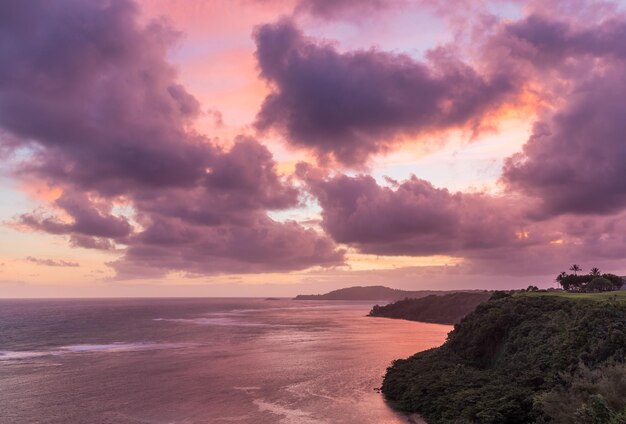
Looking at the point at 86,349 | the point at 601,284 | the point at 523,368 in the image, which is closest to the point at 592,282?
the point at 601,284

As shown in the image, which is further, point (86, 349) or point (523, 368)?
point (86, 349)

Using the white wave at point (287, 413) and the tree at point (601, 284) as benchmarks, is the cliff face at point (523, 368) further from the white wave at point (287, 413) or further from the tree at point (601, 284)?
the tree at point (601, 284)

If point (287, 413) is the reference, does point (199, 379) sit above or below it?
below

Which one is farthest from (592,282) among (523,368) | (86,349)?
(86,349)

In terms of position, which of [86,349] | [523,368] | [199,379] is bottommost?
[86,349]

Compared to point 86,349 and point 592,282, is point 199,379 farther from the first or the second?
point 592,282

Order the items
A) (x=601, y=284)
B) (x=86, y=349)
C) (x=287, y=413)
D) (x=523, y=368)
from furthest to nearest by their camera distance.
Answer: (x=601, y=284), (x=86, y=349), (x=287, y=413), (x=523, y=368)

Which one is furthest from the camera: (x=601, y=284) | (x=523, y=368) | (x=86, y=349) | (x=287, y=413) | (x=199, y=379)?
(x=601, y=284)

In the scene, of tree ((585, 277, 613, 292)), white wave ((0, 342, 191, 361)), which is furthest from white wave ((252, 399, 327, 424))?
tree ((585, 277, 613, 292))
